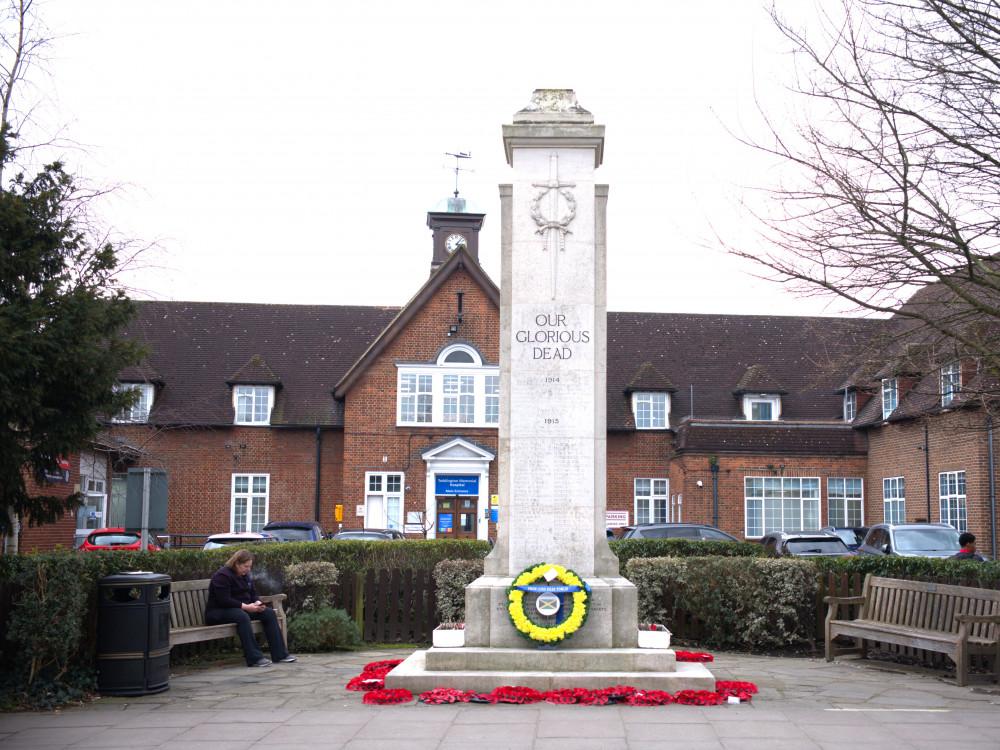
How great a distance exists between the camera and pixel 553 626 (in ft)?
31.6

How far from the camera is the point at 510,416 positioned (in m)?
10.4

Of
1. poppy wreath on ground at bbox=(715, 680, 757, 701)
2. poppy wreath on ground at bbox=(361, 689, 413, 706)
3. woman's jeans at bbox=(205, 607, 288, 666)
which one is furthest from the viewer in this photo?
woman's jeans at bbox=(205, 607, 288, 666)

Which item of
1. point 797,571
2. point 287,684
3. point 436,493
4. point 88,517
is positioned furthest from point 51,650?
point 436,493

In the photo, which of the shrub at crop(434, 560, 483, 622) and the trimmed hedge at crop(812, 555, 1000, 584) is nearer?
the trimmed hedge at crop(812, 555, 1000, 584)

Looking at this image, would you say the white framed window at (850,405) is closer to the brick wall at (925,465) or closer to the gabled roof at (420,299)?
the brick wall at (925,465)

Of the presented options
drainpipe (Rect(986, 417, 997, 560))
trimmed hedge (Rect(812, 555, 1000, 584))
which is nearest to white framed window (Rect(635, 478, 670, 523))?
drainpipe (Rect(986, 417, 997, 560))

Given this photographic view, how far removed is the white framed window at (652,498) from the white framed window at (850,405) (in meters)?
7.06

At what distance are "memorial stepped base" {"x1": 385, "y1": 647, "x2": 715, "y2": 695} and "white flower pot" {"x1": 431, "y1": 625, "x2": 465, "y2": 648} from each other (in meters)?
0.21

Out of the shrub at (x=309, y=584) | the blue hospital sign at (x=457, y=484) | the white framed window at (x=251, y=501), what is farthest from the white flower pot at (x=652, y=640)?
the white framed window at (x=251, y=501)

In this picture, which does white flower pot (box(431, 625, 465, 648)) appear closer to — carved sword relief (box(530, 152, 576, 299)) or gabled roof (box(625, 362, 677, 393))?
carved sword relief (box(530, 152, 576, 299))

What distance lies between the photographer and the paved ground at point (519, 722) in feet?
24.5

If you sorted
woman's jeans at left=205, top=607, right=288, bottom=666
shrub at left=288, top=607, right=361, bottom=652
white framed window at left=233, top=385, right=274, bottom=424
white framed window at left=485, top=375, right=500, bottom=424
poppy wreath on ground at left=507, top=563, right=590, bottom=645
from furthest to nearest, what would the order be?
white framed window at left=233, top=385, right=274, bottom=424 → white framed window at left=485, top=375, right=500, bottom=424 → shrub at left=288, top=607, right=361, bottom=652 → woman's jeans at left=205, top=607, right=288, bottom=666 → poppy wreath on ground at left=507, top=563, right=590, bottom=645

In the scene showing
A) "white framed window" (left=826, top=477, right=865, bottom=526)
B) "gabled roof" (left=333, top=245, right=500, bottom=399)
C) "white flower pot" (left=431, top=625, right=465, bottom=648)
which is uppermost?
"gabled roof" (left=333, top=245, right=500, bottom=399)

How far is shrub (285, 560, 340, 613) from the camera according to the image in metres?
14.0
